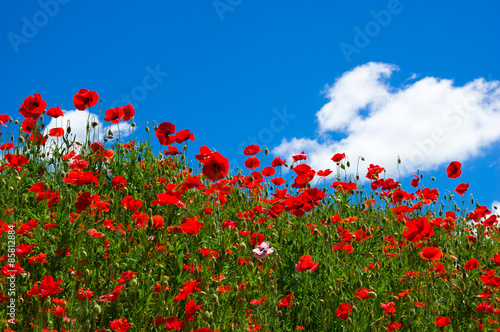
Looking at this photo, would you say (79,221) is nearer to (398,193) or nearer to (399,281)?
(399,281)

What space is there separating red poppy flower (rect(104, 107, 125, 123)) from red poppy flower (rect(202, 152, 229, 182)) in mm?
1826

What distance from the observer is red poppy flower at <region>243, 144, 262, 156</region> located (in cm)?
443

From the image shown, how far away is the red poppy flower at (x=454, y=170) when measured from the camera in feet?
16.4

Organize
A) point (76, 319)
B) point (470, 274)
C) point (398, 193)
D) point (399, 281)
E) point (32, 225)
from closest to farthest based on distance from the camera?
point (76, 319) < point (32, 225) < point (399, 281) < point (470, 274) < point (398, 193)

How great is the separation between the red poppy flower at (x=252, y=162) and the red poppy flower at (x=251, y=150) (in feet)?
0.26

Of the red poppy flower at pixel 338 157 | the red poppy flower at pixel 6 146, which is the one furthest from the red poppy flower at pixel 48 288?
the red poppy flower at pixel 338 157

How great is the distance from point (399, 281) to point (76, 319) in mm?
2271

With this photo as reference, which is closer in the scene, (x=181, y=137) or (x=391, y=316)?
(x=391, y=316)

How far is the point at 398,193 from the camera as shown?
5.01 m

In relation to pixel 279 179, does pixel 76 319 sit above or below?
below

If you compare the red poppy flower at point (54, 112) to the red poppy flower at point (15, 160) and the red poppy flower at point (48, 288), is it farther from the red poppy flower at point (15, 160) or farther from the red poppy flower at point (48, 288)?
the red poppy flower at point (48, 288)

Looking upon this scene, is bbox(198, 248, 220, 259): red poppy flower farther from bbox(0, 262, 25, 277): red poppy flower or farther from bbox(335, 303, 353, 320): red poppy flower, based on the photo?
bbox(0, 262, 25, 277): red poppy flower

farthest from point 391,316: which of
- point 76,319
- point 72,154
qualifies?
point 72,154

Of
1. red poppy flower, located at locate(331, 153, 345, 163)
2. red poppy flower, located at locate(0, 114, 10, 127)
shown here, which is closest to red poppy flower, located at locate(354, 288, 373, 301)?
red poppy flower, located at locate(331, 153, 345, 163)
